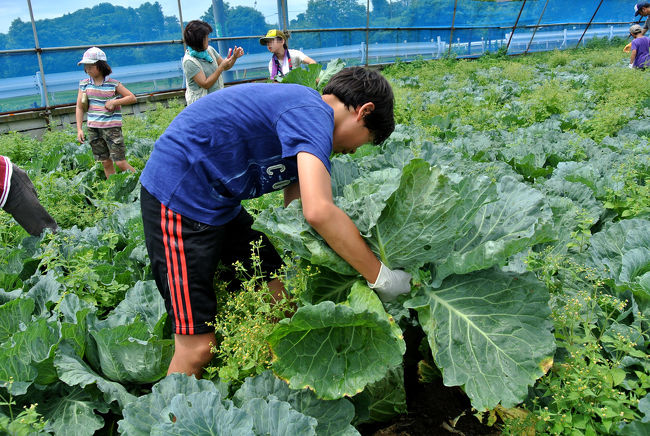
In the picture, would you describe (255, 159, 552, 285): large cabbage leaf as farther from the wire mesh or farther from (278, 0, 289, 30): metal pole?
(278, 0, 289, 30): metal pole

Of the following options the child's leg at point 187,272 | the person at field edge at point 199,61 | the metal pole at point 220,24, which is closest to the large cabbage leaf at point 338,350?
the child's leg at point 187,272

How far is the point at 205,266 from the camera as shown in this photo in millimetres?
2076

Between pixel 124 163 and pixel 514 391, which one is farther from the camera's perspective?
pixel 124 163

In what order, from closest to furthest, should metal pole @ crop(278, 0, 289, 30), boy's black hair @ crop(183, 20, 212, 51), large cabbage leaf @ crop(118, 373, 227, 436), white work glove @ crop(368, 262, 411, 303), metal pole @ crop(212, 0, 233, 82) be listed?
large cabbage leaf @ crop(118, 373, 227, 436)
white work glove @ crop(368, 262, 411, 303)
boy's black hair @ crop(183, 20, 212, 51)
metal pole @ crop(212, 0, 233, 82)
metal pole @ crop(278, 0, 289, 30)

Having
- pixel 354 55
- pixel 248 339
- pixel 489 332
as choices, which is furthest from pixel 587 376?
pixel 354 55

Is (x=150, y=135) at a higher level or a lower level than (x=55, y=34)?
lower

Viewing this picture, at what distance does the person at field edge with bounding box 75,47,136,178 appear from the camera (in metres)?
5.34

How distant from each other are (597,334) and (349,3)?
15972 millimetres

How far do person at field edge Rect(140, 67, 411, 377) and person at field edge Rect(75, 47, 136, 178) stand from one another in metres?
3.82

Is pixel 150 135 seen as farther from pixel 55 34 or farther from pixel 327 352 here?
pixel 327 352

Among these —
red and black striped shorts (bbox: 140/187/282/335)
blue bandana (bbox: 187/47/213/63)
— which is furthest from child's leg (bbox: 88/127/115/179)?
red and black striped shorts (bbox: 140/187/282/335)

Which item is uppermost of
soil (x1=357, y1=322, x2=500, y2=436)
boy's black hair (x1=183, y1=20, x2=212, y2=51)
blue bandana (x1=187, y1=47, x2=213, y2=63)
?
boy's black hair (x1=183, y1=20, x2=212, y2=51)

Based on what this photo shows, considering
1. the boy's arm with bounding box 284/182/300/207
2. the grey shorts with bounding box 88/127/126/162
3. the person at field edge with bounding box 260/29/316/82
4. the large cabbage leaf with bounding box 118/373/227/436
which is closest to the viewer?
the large cabbage leaf with bounding box 118/373/227/436

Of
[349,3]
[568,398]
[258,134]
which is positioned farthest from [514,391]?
[349,3]
